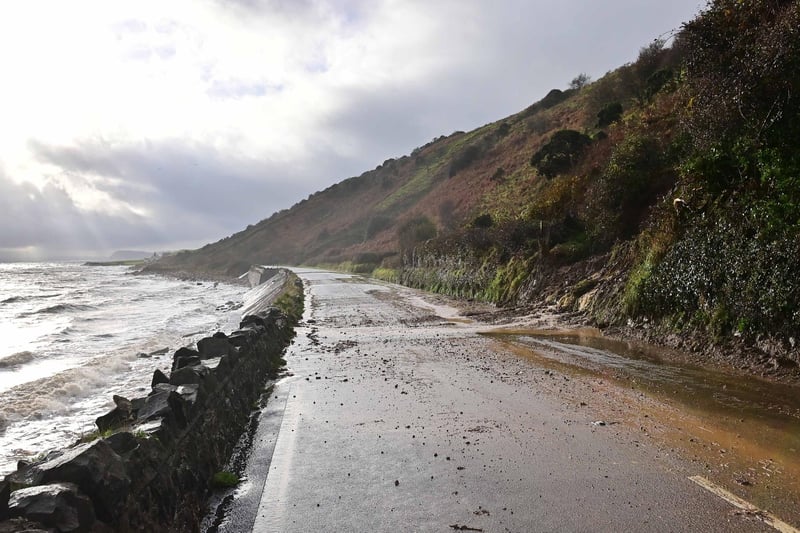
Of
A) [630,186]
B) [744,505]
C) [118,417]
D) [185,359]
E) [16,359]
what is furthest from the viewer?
[630,186]

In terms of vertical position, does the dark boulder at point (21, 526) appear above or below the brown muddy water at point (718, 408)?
above

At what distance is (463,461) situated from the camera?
19.2ft

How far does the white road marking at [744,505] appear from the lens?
4.05m

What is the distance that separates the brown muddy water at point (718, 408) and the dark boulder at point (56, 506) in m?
5.48

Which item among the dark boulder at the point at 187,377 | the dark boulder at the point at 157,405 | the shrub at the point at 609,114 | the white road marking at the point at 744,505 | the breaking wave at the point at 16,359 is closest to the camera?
the white road marking at the point at 744,505

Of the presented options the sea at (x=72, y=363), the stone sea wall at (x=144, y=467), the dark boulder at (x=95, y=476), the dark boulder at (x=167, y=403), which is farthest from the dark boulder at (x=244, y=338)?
the dark boulder at (x=95, y=476)

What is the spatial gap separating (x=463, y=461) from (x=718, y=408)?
3.99 metres

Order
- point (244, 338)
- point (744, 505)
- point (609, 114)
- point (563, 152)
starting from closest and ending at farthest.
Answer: point (744, 505) < point (244, 338) < point (563, 152) < point (609, 114)

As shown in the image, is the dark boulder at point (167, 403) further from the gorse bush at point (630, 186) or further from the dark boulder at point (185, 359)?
the gorse bush at point (630, 186)

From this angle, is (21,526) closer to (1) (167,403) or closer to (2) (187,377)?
(1) (167,403)

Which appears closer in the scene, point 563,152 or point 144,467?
point 144,467

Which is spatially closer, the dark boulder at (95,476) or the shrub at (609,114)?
the dark boulder at (95,476)

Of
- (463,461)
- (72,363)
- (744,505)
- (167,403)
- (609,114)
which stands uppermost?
(609,114)

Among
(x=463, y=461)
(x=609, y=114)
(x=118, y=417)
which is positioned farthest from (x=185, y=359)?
(x=609, y=114)
